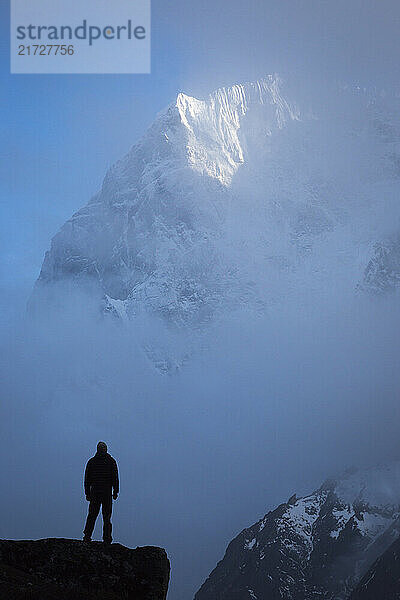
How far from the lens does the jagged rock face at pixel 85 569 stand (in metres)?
9.38

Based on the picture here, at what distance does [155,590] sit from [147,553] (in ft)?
2.21

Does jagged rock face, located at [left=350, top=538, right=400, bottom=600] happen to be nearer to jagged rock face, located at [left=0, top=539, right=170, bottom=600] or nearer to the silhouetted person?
the silhouetted person

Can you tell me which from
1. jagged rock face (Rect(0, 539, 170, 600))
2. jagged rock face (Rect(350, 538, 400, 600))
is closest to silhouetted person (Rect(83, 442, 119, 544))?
jagged rock face (Rect(0, 539, 170, 600))

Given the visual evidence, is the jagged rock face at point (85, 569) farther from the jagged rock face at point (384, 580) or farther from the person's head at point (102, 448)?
the jagged rock face at point (384, 580)

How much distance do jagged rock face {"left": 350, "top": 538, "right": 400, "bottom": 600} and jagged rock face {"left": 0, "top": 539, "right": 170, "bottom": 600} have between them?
16466cm

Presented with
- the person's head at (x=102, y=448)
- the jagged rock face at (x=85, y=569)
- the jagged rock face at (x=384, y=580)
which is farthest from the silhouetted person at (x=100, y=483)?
the jagged rock face at (x=384, y=580)

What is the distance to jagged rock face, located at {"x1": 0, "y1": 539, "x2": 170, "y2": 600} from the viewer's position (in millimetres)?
9375

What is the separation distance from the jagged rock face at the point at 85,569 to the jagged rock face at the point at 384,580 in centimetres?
16466

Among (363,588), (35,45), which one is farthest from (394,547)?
(35,45)

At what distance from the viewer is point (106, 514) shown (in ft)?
45.3

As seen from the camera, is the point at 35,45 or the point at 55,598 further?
the point at 35,45

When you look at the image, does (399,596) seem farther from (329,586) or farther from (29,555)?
(29,555)

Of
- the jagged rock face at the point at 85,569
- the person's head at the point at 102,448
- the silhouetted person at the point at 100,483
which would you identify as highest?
the person's head at the point at 102,448

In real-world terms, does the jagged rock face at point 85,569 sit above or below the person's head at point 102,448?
below
